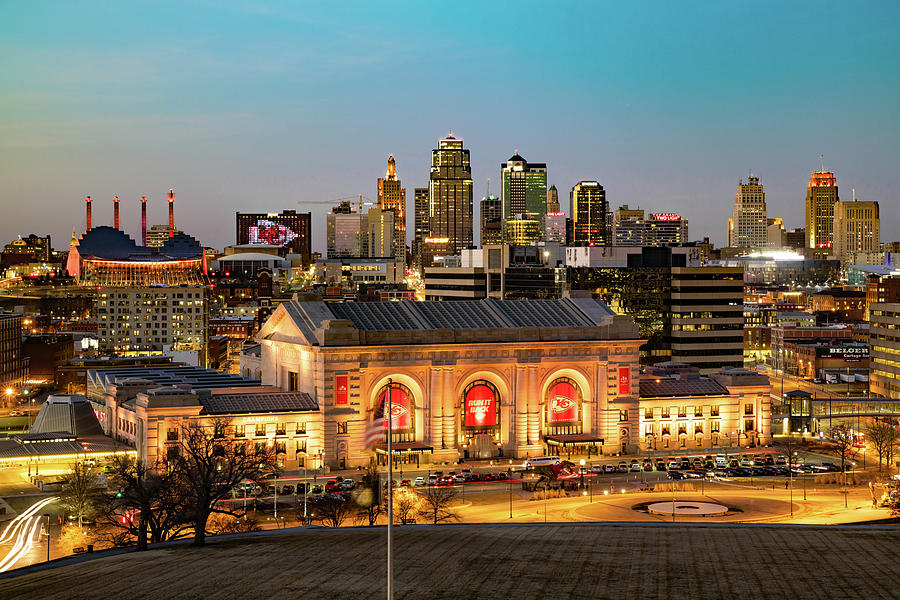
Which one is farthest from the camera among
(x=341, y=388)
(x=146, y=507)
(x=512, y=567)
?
(x=341, y=388)

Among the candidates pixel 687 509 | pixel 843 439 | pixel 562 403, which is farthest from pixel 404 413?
pixel 843 439

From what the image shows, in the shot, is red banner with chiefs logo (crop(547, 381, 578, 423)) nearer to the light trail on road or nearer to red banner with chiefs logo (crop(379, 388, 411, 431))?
red banner with chiefs logo (crop(379, 388, 411, 431))

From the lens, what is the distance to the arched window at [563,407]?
152 m

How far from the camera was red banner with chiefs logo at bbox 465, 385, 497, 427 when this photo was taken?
5837 inches

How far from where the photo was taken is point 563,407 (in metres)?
152

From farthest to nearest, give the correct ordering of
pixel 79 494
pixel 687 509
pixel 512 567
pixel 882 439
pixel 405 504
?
pixel 882 439 < pixel 687 509 < pixel 79 494 < pixel 405 504 < pixel 512 567

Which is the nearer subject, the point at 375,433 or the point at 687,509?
the point at 375,433

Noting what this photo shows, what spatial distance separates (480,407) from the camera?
5851 inches

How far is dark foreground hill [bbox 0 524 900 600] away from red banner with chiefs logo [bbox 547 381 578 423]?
65.4 metres

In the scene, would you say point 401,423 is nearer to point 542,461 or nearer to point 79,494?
point 542,461

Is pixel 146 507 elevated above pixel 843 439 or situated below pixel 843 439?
above

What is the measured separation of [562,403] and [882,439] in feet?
123

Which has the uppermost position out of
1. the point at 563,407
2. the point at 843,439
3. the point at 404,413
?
the point at 563,407

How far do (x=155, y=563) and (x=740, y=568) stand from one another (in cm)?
3329
